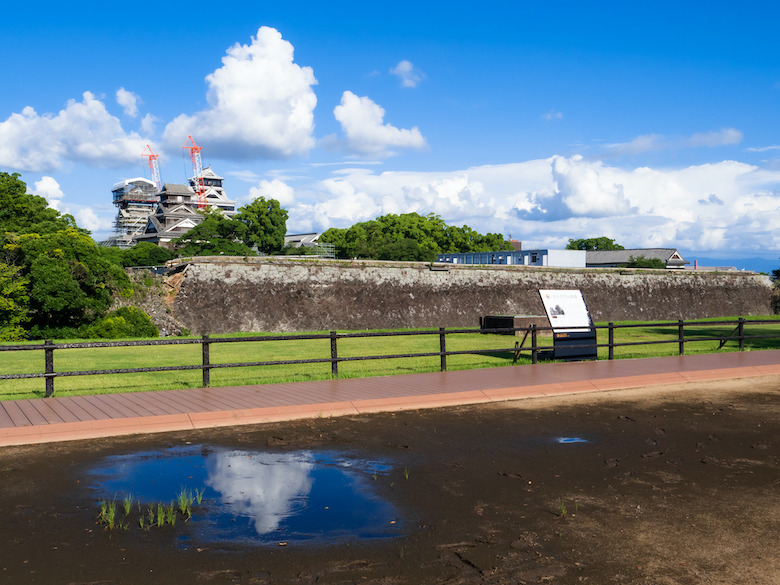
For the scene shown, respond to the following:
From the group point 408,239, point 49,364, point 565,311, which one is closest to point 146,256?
point 408,239

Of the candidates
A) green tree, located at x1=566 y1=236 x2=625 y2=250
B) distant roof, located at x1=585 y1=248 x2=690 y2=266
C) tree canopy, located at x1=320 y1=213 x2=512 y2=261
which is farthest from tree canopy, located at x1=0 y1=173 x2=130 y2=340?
green tree, located at x1=566 y1=236 x2=625 y2=250

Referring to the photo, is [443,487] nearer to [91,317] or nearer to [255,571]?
[255,571]

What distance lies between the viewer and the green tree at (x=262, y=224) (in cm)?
8131

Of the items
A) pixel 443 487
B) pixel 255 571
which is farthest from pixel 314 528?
pixel 443 487

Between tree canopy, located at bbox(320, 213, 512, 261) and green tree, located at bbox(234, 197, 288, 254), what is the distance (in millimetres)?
10861

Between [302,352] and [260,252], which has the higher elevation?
[260,252]

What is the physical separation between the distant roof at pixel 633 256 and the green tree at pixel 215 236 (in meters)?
57.5

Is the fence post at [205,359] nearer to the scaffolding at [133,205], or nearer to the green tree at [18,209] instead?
the green tree at [18,209]

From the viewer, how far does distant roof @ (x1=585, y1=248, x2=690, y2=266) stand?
106 meters

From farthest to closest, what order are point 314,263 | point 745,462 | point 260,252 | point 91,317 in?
point 260,252, point 314,263, point 91,317, point 745,462

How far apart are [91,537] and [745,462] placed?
6.23 m

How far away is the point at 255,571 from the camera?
4312 mm

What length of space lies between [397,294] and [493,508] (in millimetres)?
34075

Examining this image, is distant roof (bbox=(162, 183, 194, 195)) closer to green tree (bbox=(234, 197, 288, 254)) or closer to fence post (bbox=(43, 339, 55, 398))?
green tree (bbox=(234, 197, 288, 254))
